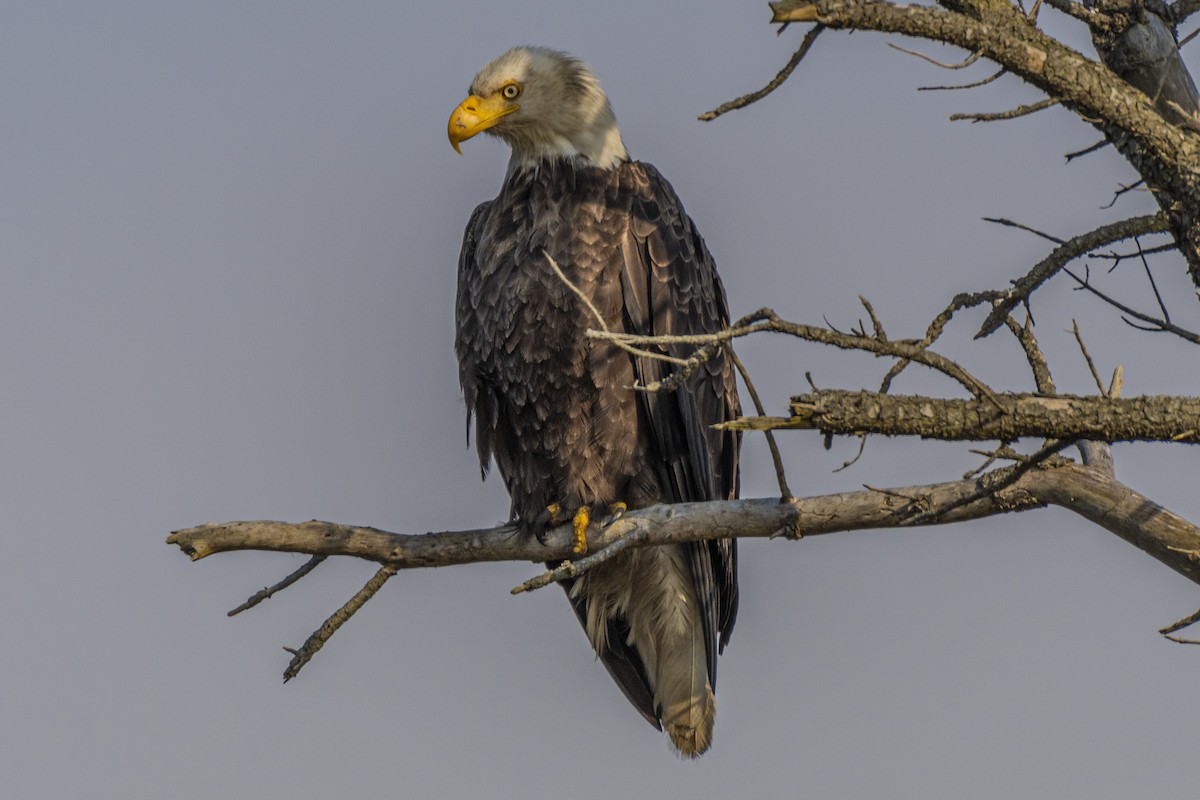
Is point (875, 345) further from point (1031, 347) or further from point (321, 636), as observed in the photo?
point (321, 636)

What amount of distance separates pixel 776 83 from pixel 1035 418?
99 cm

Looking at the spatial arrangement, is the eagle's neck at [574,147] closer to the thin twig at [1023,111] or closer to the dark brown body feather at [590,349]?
the dark brown body feather at [590,349]

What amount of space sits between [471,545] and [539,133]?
1952mm

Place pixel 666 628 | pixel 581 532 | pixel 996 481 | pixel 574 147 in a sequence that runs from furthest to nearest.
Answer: pixel 666 628 → pixel 574 147 → pixel 581 532 → pixel 996 481

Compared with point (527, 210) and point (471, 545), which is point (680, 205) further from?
point (471, 545)

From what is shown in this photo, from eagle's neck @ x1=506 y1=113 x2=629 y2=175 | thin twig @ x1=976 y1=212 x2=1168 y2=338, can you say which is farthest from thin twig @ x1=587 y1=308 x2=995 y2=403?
eagle's neck @ x1=506 y1=113 x2=629 y2=175

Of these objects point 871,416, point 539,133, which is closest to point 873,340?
point 871,416

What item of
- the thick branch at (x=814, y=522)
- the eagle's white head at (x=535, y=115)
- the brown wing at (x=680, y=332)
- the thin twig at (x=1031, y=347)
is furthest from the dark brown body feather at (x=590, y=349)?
the thin twig at (x=1031, y=347)

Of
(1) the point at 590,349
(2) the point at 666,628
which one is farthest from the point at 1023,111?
(2) the point at 666,628

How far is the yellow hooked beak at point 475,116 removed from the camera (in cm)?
554

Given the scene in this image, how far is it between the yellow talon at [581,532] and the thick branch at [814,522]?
12.7 inches

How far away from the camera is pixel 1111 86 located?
3.33 metres

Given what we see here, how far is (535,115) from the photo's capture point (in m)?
5.65

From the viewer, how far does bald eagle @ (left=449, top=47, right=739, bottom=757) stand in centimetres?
512
